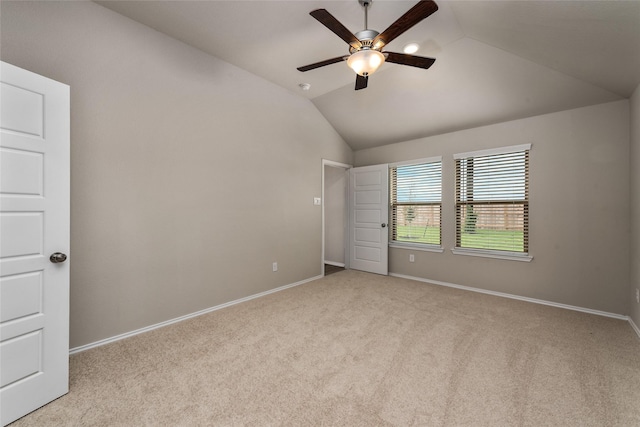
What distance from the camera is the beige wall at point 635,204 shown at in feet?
8.64

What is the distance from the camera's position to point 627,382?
6.09 feet

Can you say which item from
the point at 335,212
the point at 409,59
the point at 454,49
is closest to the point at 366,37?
the point at 409,59

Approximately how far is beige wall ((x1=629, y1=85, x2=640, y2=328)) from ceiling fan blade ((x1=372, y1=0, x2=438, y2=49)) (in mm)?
2557

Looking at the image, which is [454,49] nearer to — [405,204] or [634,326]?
[405,204]

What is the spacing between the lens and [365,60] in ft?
6.93

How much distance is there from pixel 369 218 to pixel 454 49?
290cm

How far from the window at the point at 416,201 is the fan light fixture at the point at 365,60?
103 inches

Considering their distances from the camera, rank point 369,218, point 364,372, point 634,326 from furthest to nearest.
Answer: point 369,218 < point 634,326 < point 364,372

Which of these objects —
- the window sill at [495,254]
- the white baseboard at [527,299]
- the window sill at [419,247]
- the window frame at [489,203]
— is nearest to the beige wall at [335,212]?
the window sill at [419,247]

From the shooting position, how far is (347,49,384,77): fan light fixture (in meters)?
2.07

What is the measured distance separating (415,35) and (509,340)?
3080 mm

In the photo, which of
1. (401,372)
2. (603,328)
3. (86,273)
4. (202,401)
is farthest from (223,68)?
(603,328)

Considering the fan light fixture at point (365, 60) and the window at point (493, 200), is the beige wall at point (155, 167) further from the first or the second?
the window at point (493, 200)

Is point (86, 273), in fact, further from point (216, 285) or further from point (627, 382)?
point (627, 382)
